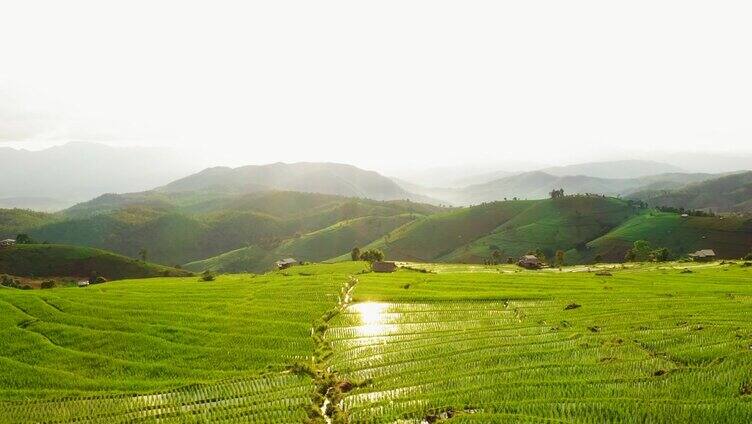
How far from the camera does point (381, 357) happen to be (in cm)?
3956

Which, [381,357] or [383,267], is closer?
[381,357]

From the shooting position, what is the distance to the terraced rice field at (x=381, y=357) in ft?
94.7

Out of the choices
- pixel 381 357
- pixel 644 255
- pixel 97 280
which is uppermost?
pixel 381 357

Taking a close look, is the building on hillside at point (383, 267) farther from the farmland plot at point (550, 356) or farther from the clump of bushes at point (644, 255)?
the clump of bushes at point (644, 255)

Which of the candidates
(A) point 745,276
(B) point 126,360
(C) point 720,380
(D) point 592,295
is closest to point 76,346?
(B) point 126,360

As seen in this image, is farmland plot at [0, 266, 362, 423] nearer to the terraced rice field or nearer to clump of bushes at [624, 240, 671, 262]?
the terraced rice field

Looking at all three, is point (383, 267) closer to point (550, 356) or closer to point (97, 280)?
point (97, 280)

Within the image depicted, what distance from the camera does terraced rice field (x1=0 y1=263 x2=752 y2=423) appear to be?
28875 millimetres

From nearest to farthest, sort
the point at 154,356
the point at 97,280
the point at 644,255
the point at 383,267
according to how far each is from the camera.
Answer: the point at 154,356 → the point at 383,267 → the point at 97,280 → the point at 644,255

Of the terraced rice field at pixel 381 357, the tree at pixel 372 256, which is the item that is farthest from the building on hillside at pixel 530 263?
the terraced rice field at pixel 381 357

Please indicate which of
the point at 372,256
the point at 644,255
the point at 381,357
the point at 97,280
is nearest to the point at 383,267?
the point at 372,256

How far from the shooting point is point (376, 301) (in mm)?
65000

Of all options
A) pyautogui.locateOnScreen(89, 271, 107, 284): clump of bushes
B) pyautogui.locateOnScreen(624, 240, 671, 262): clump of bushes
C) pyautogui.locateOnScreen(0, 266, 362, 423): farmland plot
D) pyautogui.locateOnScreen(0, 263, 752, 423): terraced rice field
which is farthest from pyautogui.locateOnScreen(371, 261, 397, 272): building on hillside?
pyautogui.locateOnScreen(624, 240, 671, 262): clump of bushes

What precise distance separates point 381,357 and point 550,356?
13.0 meters
